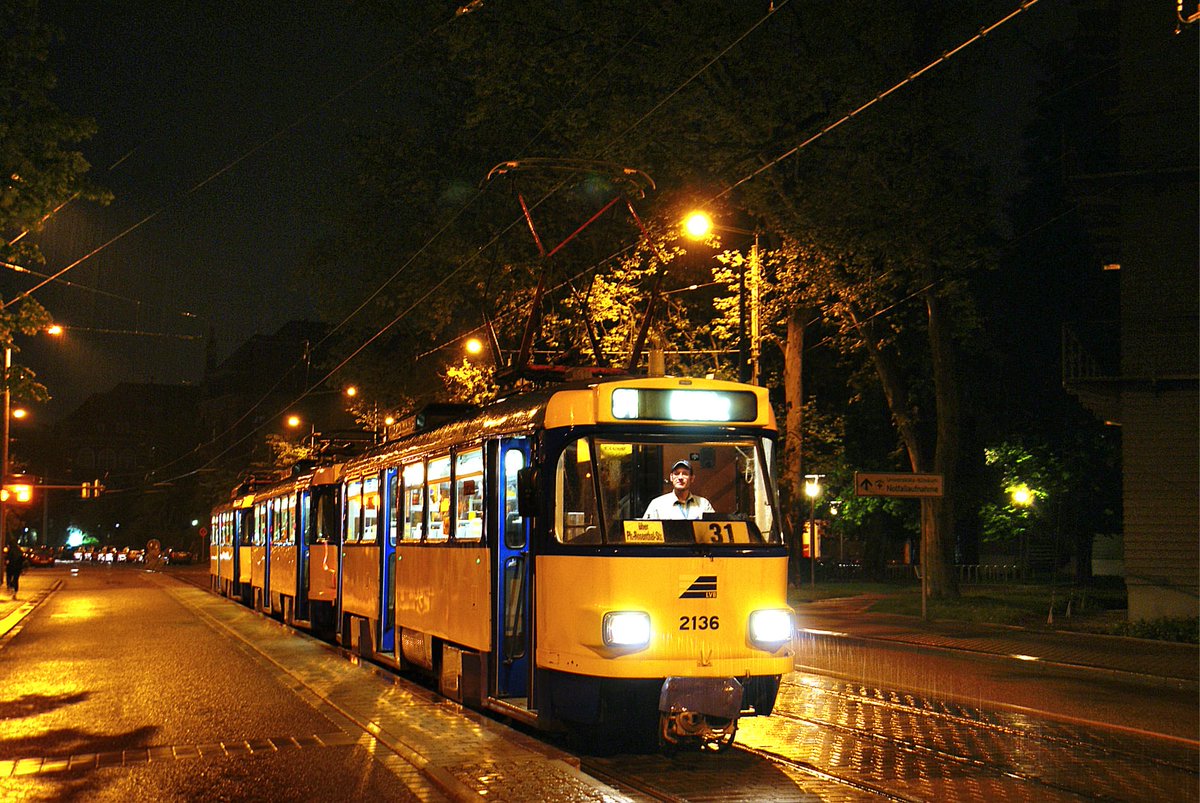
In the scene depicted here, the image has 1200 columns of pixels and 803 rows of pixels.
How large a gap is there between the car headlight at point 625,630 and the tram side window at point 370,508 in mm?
7249

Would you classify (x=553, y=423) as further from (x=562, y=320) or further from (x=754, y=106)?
(x=562, y=320)

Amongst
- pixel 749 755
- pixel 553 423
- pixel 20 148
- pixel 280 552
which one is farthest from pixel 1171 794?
pixel 280 552

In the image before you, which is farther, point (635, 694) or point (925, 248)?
point (925, 248)

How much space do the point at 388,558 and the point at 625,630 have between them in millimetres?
6778

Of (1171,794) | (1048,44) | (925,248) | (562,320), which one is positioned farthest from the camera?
(1048,44)

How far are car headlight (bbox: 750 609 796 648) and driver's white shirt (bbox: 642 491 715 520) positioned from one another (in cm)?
88

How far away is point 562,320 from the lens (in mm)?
33188

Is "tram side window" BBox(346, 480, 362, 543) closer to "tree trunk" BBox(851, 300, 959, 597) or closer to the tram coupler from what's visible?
the tram coupler

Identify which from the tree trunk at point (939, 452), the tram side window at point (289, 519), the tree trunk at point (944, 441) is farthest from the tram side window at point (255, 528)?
the tree trunk at point (944, 441)

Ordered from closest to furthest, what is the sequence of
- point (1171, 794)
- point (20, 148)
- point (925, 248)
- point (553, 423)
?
point (1171, 794) → point (553, 423) → point (20, 148) → point (925, 248)

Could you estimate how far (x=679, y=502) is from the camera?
1022 centimetres

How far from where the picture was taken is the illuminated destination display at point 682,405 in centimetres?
1038

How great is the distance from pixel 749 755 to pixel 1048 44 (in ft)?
133

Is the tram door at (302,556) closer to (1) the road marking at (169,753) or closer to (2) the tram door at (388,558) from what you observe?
(2) the tram door at (388,558)
